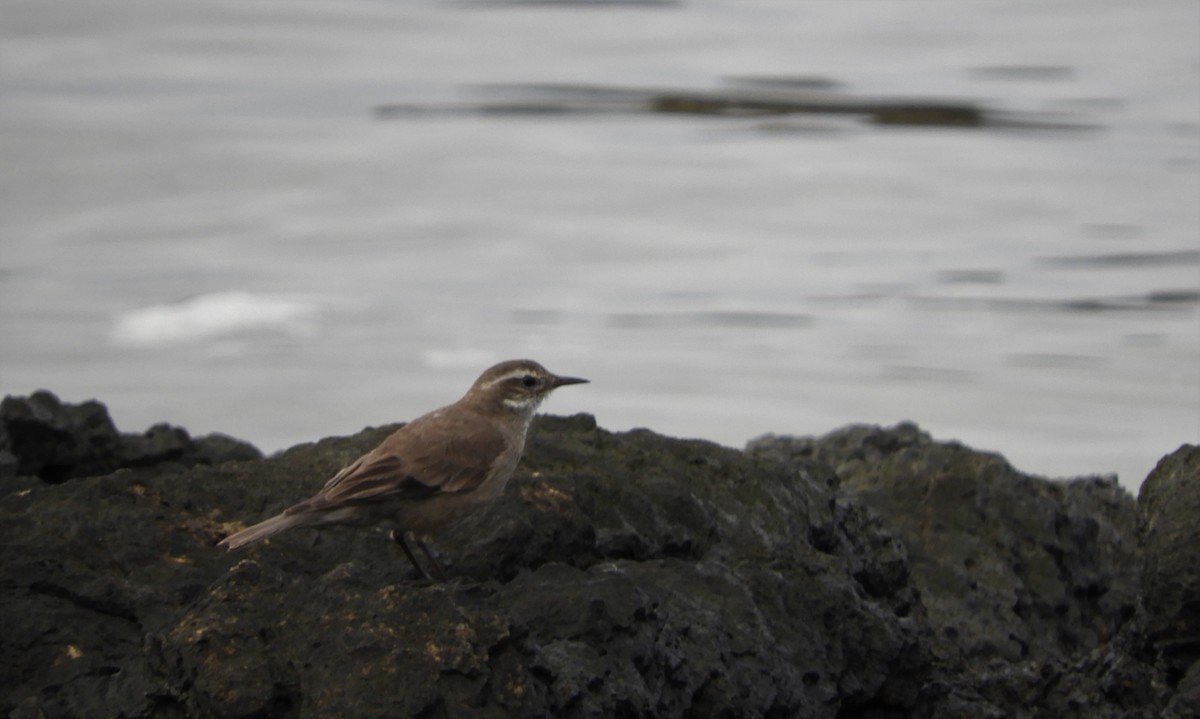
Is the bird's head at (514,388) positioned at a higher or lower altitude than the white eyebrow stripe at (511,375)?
lower

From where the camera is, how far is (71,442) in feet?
29.8

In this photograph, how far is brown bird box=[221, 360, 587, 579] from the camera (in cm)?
677

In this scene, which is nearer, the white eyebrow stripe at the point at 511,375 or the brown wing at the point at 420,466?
the brown wing at the point at 420,466

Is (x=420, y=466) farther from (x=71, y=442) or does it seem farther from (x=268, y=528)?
(x=71, y=442)

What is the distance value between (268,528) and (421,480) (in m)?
0.65

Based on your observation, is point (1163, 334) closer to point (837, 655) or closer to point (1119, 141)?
point (1119, 141)

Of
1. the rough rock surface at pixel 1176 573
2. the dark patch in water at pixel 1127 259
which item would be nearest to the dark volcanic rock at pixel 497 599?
the rough rock surface at pixel 1176 573

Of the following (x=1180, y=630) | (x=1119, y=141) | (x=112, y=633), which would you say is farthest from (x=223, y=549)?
(x=1119, y=141)

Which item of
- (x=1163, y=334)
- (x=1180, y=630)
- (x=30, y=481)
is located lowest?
(x=1163, y=334)

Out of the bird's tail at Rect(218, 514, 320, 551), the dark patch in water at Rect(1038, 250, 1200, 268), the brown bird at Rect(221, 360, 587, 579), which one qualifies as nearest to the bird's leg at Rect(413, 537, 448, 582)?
the brown bird at Rect(221, 360, 587, 579)

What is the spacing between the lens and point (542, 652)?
6102mm

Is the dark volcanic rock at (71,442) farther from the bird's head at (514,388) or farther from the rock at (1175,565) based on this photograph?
the rock at (1175,565)

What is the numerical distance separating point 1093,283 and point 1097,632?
12278 millimetres

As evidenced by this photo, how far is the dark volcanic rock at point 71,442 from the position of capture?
8.84 m
